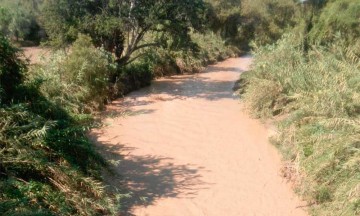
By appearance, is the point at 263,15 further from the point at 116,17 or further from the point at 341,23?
the point at 116,17

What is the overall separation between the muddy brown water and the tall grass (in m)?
0.51

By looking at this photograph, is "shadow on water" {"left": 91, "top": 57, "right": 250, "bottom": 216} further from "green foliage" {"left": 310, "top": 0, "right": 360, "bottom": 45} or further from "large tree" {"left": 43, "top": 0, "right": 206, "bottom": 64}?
"green foliage" {"left": 310, "top": 0, "right": 360, "bottom": 45}

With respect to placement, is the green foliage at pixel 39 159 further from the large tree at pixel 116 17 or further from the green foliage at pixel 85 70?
the large tree at pixel 116 17

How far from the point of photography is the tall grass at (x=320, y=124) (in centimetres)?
540

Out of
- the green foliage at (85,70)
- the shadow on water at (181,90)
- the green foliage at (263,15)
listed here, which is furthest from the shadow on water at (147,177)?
the green foliage at (263,15)

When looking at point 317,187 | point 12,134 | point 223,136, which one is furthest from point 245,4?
point 12,134

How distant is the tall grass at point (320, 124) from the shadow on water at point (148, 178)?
75.8 inches

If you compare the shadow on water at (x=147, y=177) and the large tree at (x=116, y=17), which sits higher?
the large tree at (x=116, y=17)

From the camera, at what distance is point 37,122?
4758mm

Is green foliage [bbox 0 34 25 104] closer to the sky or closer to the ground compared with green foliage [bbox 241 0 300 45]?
closer to the ground

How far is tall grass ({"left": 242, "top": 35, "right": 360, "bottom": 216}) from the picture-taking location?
540cm

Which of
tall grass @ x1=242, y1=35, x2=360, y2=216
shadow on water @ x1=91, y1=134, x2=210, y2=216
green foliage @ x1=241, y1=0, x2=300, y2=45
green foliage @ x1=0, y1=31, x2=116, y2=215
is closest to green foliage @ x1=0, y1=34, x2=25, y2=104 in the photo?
green foliage @ x1=0, y1=31, x2=116, y2=215

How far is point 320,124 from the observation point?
6227mm

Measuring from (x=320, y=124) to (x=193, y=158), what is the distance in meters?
2.85
